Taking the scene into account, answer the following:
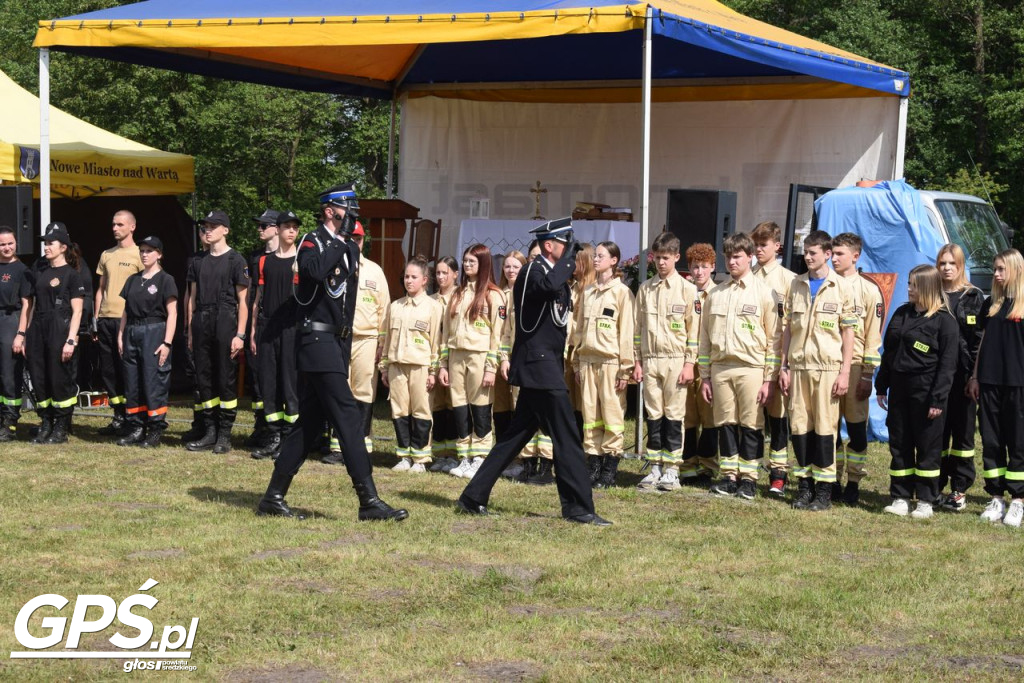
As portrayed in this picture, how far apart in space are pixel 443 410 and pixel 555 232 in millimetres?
2564

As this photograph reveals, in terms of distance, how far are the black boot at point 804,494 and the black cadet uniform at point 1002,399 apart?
1070 millimetres

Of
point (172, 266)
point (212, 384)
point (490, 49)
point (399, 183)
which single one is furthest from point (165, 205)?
point (212, 384)

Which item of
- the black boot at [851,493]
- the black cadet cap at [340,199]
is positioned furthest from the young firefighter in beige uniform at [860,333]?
the black cadet cap at [340,199]

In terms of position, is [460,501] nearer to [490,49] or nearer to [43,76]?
[43,76]

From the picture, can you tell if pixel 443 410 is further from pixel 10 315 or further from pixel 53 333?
pixel 10 315

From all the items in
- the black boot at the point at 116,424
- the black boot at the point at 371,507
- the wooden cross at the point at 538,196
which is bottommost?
the black boot at the point at 116,424

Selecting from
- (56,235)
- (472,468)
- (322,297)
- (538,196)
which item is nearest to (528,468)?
(472,468)

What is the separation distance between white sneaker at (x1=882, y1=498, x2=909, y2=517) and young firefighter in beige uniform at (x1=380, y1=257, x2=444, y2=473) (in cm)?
330

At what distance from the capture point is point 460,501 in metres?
7.93

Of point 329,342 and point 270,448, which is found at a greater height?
point 329,342

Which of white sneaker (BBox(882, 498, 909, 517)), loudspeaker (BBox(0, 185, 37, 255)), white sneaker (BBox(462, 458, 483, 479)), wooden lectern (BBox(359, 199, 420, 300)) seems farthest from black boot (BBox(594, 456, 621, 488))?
wooden lectern (BBox(359, 199, 420, 300))

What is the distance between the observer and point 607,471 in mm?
9039

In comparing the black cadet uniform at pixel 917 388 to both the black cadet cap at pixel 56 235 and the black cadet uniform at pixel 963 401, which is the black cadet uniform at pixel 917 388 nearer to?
the black cadet uniform at pixel 963 401

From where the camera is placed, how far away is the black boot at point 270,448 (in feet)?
33.4
